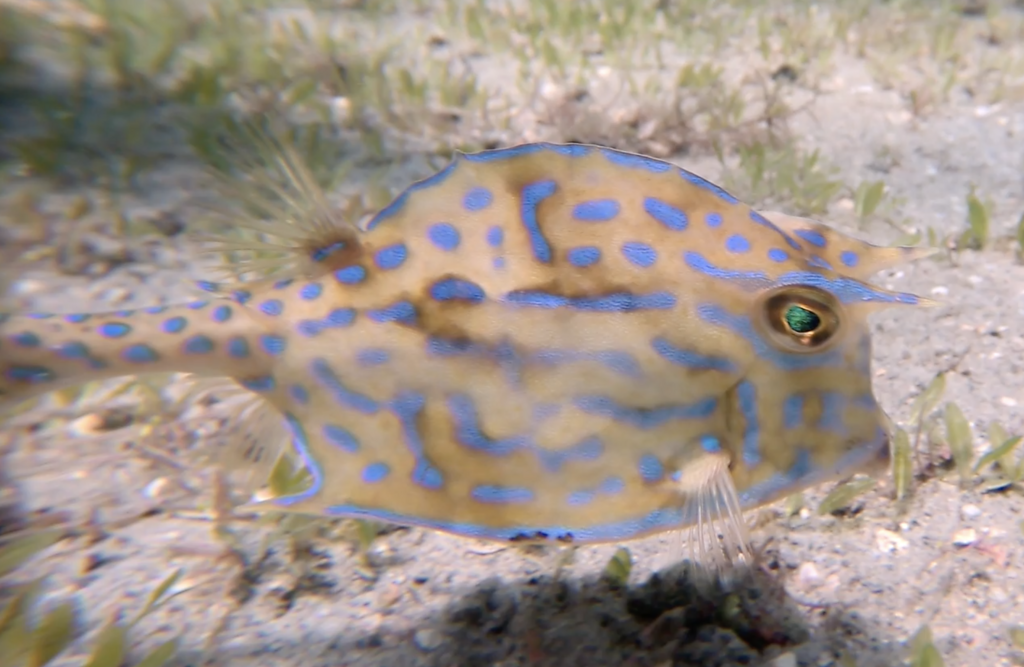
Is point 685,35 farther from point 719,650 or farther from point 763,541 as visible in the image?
point 719,650

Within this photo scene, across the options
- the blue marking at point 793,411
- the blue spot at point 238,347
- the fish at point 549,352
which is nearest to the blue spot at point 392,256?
the fish at point 549,352

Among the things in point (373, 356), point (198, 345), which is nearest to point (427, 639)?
point (373, 356)

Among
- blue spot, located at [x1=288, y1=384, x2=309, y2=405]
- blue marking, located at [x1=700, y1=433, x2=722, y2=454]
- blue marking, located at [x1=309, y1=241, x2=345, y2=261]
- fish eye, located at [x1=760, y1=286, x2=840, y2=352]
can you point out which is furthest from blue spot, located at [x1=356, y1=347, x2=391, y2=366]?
fish eye, located at [x1=760, y1=286, x2=840, y2=352]

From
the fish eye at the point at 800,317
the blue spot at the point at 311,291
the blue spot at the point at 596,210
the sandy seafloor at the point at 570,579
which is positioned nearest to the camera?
the fish eye at the point at 800,317

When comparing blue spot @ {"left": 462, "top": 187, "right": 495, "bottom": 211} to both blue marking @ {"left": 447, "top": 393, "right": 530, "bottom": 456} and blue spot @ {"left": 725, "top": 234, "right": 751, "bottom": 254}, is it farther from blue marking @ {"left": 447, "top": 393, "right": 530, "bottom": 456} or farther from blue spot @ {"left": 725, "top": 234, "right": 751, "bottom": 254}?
blue spot @ {"left": 725, "top": 234, "right": 751, "bottom": 254}

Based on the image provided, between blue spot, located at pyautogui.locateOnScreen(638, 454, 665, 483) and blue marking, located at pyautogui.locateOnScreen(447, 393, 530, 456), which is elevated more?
blue marking, located at pyautogui.locateOnScreen(447, 393, 530, 456)

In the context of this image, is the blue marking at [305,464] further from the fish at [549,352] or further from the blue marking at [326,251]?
the blue marking at [326,251]
